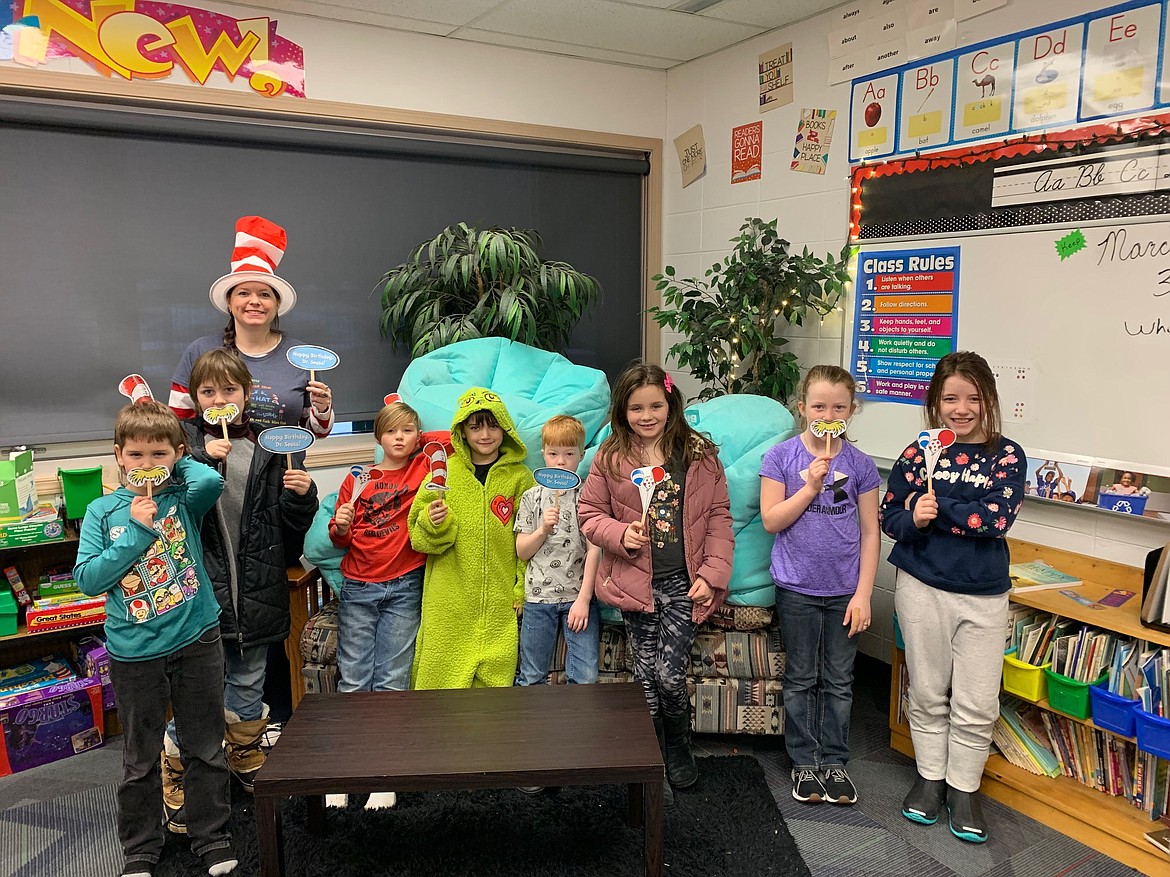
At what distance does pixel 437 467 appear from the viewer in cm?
243

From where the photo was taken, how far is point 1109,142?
236 cm

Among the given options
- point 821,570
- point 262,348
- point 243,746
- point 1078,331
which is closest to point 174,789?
point 243,746

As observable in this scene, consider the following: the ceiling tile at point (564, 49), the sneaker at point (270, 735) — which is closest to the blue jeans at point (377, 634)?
A: the sneaker at point (270, 735)

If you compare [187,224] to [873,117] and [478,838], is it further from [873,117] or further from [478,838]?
[873,117]

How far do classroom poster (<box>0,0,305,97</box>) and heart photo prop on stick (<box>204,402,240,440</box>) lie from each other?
Answer: 1.60 metres

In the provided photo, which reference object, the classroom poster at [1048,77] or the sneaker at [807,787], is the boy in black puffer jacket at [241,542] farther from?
the classroom poster at [1048,77]

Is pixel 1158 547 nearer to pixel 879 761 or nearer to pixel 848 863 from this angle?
pixel 879 761

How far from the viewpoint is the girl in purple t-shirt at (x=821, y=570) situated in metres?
2.42

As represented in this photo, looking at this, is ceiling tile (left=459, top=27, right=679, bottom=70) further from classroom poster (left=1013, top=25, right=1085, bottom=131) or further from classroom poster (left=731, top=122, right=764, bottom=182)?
classroom poster (left=1013, top=25, right=1085, bottom=131)

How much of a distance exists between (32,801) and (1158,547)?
3408 mm

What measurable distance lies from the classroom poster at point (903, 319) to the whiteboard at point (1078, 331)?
0.05 meters

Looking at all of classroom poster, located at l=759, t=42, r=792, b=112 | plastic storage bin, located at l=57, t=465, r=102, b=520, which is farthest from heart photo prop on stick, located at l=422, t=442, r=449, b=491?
classroom poster, located at l=759, t=42, r=792, b=112

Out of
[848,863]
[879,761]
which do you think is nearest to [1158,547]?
[879,761]

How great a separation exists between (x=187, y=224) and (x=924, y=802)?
329 cm
